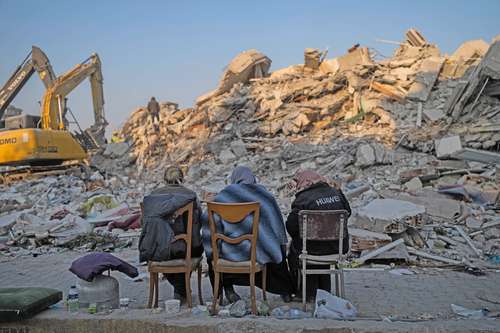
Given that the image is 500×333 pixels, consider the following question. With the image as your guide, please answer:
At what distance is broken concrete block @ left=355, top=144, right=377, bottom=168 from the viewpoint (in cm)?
1316

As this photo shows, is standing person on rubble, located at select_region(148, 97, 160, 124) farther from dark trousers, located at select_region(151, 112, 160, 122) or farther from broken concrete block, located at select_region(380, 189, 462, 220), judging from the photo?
broken concrete block, located at select_region(380, 189, 462, 220)

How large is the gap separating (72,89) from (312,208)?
18.0 meters

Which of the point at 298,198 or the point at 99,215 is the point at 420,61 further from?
the point at 298,198

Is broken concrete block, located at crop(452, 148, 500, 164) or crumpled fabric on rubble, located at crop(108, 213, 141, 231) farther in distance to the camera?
broken concrete block, located at crop(452, 148, 500, 164)

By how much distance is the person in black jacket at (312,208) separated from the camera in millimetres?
4207

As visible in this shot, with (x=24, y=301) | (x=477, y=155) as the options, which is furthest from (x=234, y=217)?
(x=477, y=155)

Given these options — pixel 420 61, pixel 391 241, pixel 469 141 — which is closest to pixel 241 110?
pixel 420 61

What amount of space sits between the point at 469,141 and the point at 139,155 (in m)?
13.2

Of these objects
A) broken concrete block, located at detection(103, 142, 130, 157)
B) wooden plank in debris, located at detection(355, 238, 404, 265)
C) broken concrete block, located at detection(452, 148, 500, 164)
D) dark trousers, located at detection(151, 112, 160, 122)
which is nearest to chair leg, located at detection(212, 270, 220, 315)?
wooden plank in debris, located at detection(355, 238, 404, 265)

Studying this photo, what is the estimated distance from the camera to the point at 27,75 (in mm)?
19719

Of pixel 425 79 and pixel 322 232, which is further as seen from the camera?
pixel 425 79

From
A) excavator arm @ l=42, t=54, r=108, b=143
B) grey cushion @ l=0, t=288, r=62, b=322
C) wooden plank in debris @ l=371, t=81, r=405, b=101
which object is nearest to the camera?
grey cushion @ l=0, t=288, r=62, b=322

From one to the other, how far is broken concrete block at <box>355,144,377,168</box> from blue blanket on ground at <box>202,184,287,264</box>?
9.45m

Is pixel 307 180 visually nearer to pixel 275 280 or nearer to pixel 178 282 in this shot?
pixel 275 280
